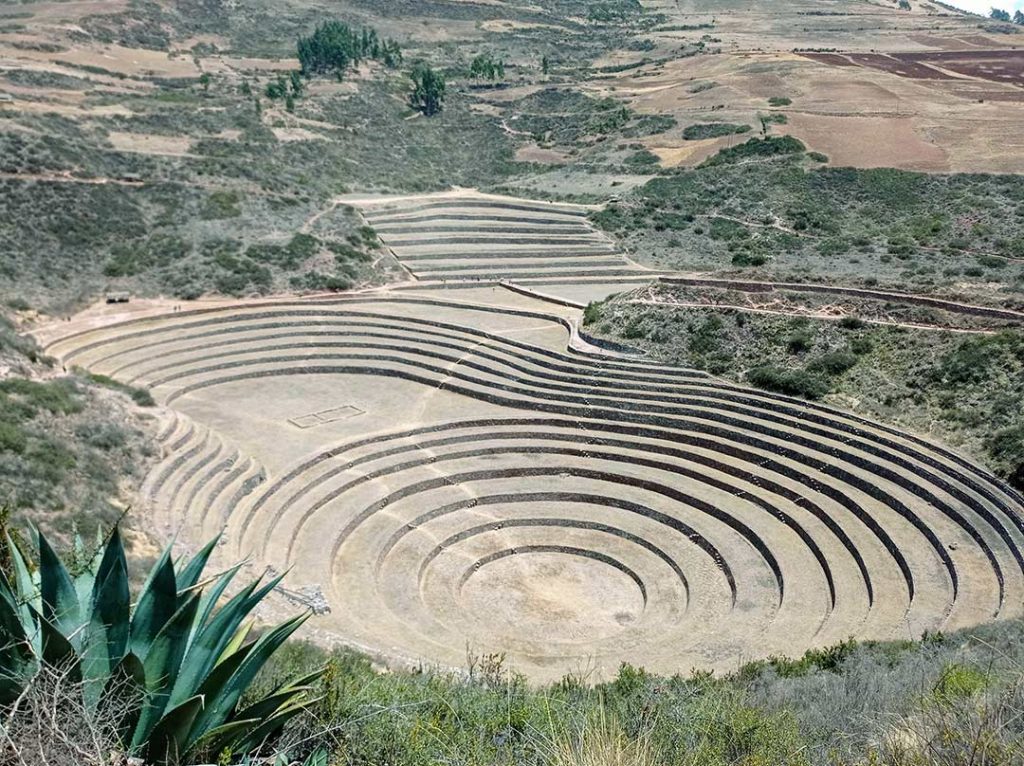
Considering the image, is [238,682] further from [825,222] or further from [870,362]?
[825,222]

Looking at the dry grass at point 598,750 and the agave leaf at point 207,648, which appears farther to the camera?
the agave leaf at point 207,648

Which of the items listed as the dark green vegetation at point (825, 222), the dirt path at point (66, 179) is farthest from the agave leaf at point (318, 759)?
the dirt path at point (66, 179)

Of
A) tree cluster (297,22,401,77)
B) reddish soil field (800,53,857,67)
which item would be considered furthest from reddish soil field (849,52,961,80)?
tree cluster (297,22,401,77)

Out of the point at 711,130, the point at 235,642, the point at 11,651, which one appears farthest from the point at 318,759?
the point at 711,130

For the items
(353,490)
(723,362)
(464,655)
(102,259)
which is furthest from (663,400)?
(102,259)

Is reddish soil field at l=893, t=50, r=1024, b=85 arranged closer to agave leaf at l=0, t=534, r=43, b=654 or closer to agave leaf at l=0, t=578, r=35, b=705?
agave leaf at l=0, t=534, r=43, b=654

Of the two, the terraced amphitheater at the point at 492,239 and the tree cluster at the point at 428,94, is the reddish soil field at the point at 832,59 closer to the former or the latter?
the tree cluster at the point at 428,94
